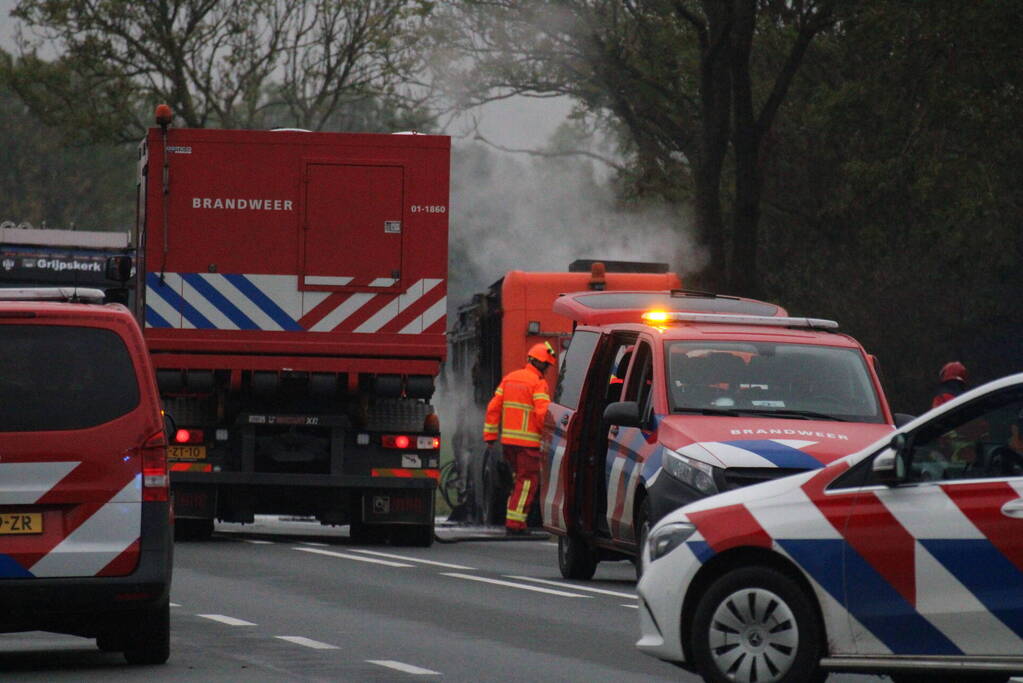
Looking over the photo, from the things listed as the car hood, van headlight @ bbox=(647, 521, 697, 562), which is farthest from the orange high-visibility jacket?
van headlight @ bbox=(647, 521, 697, 562)

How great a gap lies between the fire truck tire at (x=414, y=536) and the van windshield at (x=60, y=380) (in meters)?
10.9

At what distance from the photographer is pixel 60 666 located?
10.9m

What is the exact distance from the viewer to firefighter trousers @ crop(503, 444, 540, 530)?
21250 mm

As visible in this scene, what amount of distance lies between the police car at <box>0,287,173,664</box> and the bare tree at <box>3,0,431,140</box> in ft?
96.6

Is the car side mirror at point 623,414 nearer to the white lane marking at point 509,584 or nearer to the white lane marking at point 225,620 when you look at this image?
the white lane marking at point 509,584

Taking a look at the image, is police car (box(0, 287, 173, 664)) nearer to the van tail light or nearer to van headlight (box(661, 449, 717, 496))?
the van tail light

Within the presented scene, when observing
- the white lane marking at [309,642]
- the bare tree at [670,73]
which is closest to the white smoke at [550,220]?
the bare tree at [670,73]

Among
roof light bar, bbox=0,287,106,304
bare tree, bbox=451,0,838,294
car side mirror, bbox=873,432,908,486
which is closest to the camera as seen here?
car side mirror, bbox=873,432,908,486

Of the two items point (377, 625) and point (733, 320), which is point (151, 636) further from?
point (733, 320)

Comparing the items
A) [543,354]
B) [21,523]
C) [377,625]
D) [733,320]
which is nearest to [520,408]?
[543,354]

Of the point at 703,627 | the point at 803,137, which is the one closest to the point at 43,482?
the point at 703,627

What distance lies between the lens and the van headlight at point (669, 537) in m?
9.43

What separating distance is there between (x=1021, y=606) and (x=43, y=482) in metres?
A: 4.51

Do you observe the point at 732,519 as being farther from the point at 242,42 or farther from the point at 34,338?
the point at 242,42
